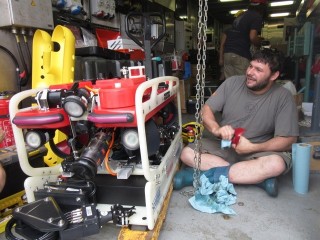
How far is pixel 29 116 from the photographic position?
1186 mm

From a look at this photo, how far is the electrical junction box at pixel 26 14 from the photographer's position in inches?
89.6

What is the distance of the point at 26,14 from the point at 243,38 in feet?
7.96

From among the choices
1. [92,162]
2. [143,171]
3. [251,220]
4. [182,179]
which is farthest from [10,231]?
[251,220]

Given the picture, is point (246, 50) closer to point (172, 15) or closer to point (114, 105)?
point (114, 105)

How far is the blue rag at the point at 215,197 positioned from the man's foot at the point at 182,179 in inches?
4.7

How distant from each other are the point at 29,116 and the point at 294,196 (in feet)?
5.39

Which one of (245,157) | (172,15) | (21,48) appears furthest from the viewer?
(172,15)

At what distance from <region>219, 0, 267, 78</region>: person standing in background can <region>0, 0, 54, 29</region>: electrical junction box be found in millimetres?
2137

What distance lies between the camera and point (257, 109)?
200 cm

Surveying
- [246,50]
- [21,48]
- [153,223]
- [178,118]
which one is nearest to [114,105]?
[153,223]

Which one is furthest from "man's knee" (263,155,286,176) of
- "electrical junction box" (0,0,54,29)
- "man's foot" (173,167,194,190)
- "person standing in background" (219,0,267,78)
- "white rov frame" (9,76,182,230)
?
"electrical junction box" (0,0,54,29)

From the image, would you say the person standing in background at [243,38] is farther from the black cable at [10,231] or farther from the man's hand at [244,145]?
the black cable at [10,231]

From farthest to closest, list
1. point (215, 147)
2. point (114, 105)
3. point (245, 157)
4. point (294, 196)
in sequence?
point (215, 147) < point (245, 157) < point (294, 196) < point (114, 105)

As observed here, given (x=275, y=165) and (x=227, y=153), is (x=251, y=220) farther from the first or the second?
(x=227, y=153)
